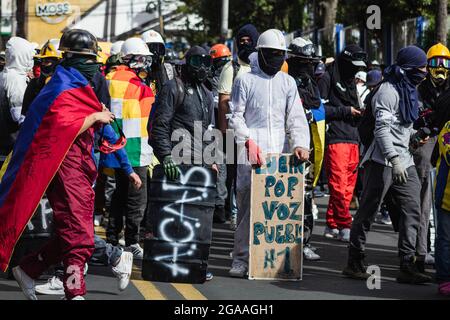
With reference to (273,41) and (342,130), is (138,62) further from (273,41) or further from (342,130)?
(342,130)

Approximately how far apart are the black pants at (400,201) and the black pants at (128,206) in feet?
7.28

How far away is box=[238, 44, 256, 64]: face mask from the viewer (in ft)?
41.2

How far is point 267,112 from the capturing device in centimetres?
938

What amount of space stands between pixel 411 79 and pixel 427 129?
0.48m

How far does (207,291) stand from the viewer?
8680 millimetres

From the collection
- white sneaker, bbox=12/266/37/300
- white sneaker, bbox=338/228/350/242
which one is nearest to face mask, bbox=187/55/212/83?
white sneaker, bbox=12/266/37/300

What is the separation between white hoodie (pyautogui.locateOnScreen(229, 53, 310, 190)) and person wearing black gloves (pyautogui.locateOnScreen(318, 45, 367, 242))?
2.41 meters

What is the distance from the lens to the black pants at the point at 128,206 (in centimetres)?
1047

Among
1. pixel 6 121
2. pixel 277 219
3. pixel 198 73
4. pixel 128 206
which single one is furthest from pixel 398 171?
pixel 6 121

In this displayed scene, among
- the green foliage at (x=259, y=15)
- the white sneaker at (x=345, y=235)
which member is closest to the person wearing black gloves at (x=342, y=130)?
the white sneaker at (x=345, y=235)

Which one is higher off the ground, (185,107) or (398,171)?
(185,107)

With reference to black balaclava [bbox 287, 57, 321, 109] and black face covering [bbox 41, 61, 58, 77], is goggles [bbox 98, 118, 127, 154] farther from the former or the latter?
black balaclava [bbox 287, 57, 321, 109]

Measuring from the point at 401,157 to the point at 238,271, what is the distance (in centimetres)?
168
